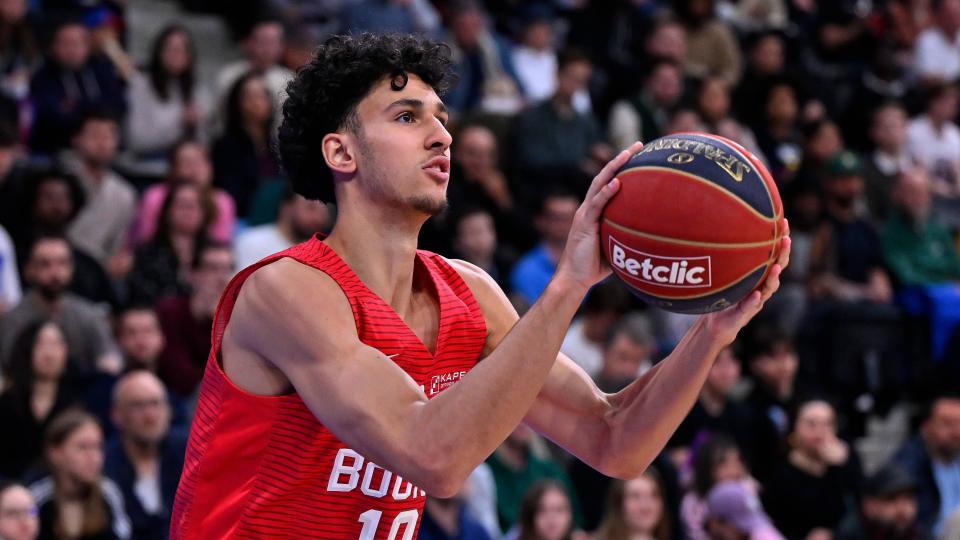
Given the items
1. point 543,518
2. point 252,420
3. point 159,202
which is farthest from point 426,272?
point 159,202

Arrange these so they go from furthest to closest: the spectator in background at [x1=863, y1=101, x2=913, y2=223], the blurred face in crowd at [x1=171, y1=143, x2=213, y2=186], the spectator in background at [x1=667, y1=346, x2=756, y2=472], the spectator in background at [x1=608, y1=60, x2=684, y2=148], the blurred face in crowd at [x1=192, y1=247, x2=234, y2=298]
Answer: the spectator in background at [x1=863, y1=101, x2=913, y2=223]
the spectator in background at [x1=608, y1=60, x2=684, y2=148]
the blurred face in crowd at [x1=171, y1=143, x2=213, y2=186]
the spectator in background at [x1=667, y1=346, x2=756, y2=472]
the blurred face in crowd at [x1=192, y1=247, x2=234, y2=298]

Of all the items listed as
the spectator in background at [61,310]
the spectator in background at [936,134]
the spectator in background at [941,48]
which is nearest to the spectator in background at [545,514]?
the spectator in background at [61,310]

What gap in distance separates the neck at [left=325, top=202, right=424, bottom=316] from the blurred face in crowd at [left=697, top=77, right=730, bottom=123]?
860 centimetres

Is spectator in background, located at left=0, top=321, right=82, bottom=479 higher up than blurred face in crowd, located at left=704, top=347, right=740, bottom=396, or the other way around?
spectator in background, located at left=0, top=321, right=82, bottom=479

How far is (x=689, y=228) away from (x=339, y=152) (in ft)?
2.92

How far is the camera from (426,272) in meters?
3.63

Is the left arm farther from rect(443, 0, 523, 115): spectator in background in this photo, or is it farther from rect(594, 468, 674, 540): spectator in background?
rect(443, 0, 523, 115): spectator in background

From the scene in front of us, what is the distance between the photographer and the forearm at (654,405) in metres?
3.40

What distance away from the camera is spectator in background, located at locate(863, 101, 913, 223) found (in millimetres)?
12336

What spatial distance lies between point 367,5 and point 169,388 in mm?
4132

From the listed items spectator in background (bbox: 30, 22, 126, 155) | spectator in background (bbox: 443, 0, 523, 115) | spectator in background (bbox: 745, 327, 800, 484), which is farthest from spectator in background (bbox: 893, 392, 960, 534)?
spectator in background (bbox: 30, 22, 126, 155)

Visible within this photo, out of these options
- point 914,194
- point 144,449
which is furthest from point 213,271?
point 914,194

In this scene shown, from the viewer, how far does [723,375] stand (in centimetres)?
889

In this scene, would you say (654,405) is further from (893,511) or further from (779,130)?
(779,130)
